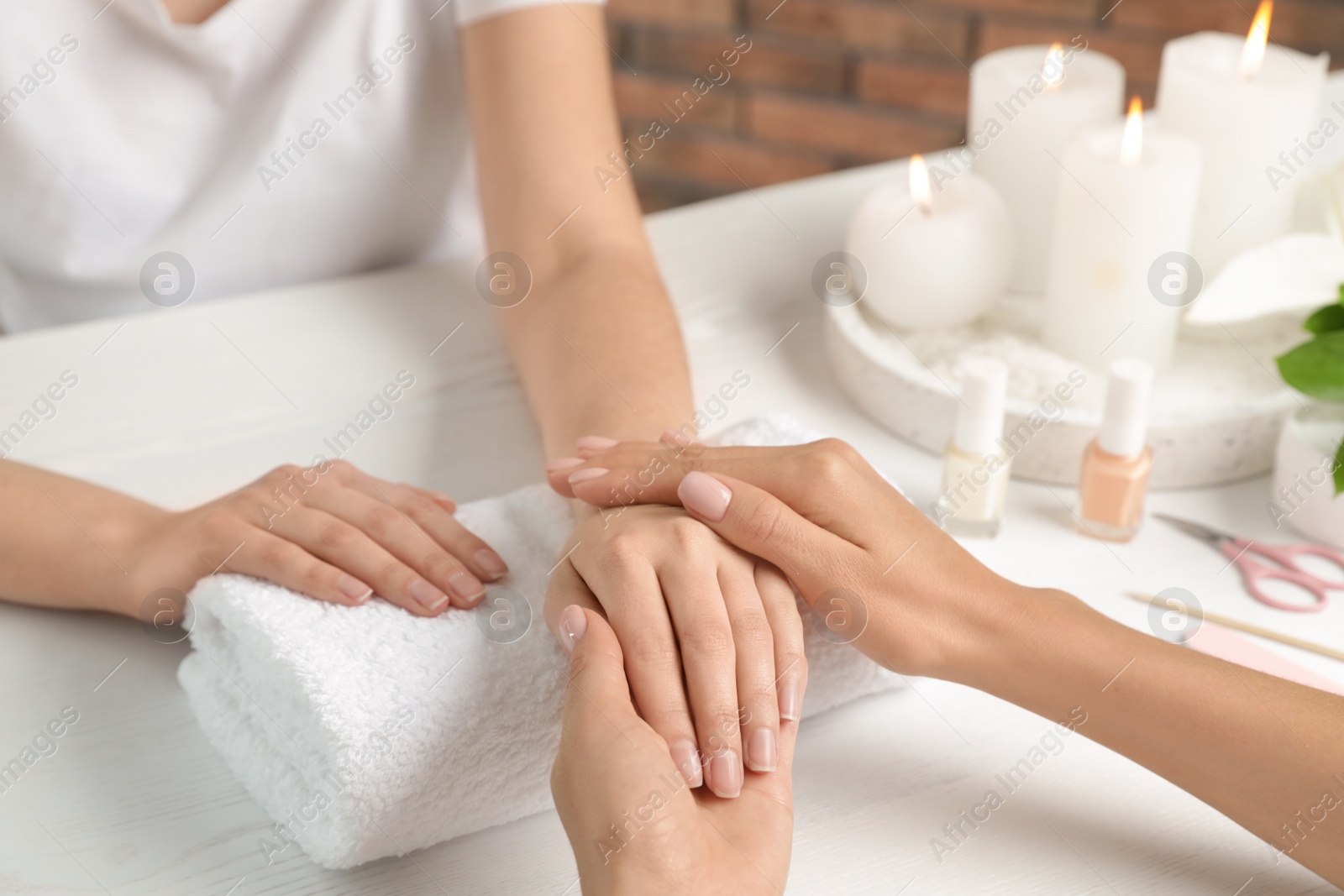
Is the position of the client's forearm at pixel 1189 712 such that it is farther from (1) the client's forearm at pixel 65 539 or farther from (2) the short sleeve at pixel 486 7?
(2) the short sleeve at pixel 486 7


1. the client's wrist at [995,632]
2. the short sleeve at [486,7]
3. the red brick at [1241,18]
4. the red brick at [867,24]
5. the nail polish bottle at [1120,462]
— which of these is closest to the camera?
the client's wrist at [995,632]

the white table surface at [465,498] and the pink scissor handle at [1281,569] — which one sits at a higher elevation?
the white table surface at [465,498]

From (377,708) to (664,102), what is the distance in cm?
182

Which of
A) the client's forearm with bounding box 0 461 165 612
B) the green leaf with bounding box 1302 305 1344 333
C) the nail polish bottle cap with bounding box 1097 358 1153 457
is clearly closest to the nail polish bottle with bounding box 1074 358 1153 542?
the nail polish bottle cap with bounding box 1097 358 1153 457

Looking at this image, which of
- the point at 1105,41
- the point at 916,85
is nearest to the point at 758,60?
the point at 916,85

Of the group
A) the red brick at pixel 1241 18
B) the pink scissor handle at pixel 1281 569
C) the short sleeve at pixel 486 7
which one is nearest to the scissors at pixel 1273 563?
the pink scissor handle at pixel 1281 569

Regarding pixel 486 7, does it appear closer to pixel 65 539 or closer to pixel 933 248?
pixel 933 248

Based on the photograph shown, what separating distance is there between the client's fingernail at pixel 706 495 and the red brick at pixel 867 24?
150 centimetres

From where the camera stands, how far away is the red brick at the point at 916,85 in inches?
75.7

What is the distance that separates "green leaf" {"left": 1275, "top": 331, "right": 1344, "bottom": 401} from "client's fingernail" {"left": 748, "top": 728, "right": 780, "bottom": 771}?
0.39m

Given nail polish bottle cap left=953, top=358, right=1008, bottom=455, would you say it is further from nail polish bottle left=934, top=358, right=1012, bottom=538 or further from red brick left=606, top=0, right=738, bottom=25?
red brick left=606, top=0, right=738, bottom=25

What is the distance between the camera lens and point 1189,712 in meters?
0.54

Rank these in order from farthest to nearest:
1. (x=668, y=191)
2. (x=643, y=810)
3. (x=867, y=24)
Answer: (x=668, y=191) → (x=867, y=24) → (x=643, y=810)

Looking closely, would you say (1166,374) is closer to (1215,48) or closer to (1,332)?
(1215,48)
